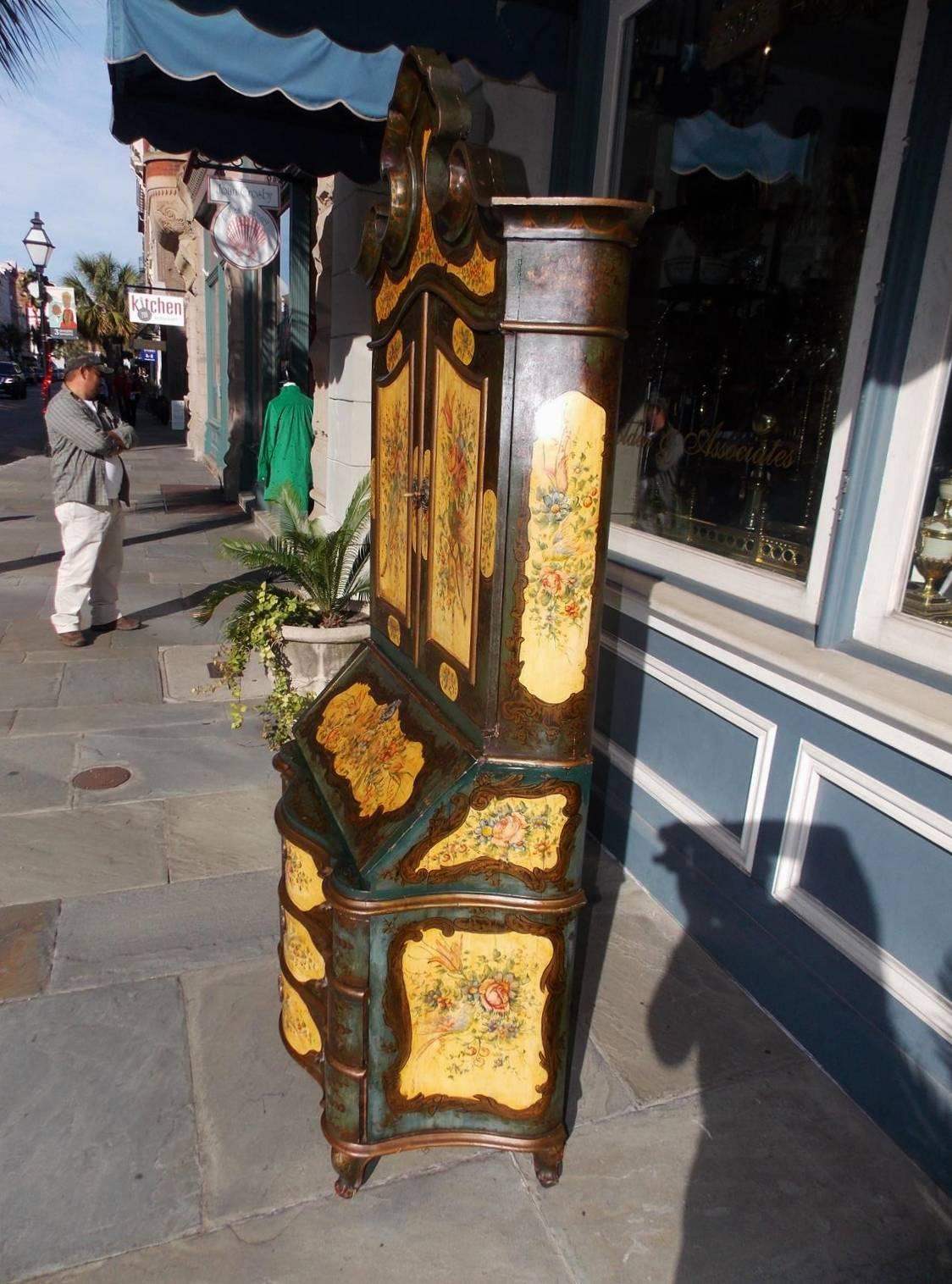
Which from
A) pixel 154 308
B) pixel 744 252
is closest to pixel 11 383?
pixel 154 308

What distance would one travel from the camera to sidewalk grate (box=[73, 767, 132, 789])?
4496 mm

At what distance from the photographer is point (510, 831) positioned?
2.15 meters

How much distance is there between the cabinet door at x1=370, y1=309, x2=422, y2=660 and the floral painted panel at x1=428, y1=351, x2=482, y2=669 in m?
0.15

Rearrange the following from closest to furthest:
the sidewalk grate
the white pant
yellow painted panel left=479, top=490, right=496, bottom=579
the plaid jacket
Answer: yellow painted panel left=479, top=490, right=496, bottom=579 < the sidewalk grate < the plaid jacket < the white pant

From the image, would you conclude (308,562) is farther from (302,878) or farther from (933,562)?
(933,562)

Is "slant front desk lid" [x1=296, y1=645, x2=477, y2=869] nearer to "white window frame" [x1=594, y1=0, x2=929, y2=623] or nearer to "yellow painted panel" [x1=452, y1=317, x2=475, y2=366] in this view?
"yellow painted panel" [x1=452, y1=317, x2=475, y2=366]

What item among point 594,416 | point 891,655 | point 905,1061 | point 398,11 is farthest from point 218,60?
point 905,1061

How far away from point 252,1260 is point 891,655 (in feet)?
8.00

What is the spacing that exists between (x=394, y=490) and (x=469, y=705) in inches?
32.9

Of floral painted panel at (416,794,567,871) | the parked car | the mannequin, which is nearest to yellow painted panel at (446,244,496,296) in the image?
floral painted panel at (416,794,567,871)

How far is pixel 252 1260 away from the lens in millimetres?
2127

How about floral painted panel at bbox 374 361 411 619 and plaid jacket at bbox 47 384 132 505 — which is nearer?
floral painted panel at bbox 374 361 411 619

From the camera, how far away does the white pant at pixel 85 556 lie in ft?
20.5

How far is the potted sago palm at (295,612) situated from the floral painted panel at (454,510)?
2497 mm
